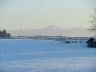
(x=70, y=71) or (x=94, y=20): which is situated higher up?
(x=94, y=20)

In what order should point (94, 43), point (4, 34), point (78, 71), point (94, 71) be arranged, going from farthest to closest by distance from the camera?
point (4, 34), point (94, 43), point (78, 71), point (94, 71)

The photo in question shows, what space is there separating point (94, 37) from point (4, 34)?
4109 centimetres

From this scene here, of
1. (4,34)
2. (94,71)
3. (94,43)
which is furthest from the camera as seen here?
(4,34)

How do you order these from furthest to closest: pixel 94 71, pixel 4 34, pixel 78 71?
pixel 4 34, pixel 78 71, pixel 94 71

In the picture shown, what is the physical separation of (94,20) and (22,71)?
25563 millimetres

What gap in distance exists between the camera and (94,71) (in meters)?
9.95

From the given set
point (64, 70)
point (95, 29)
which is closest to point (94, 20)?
point (95, 29)

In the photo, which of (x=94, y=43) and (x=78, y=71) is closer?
(x=78, y=71)

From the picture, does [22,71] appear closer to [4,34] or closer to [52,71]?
[52,71]

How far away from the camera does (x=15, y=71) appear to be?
10797mm

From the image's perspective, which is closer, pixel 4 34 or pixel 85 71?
pixel 85 71

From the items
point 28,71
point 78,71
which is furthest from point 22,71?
point 78,71

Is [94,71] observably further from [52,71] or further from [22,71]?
[22,71]

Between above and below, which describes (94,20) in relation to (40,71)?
above
